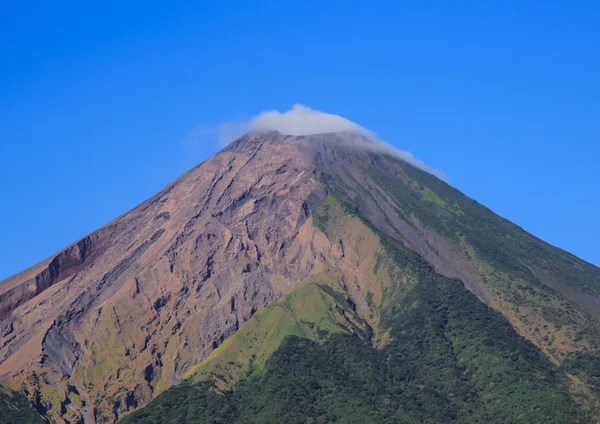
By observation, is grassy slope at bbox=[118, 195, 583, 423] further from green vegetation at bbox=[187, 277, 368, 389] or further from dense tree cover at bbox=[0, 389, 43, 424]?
dense tree cover at bbox=[0, 389, 43, 424]

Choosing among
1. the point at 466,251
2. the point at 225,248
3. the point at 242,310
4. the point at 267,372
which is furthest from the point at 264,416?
the point at 466,251

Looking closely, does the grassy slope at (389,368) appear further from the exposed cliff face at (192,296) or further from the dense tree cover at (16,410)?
the dense tree cover at (16,410)

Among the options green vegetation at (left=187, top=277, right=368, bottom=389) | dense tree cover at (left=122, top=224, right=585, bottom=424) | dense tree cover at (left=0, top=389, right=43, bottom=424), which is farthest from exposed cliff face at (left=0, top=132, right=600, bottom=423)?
dense tree cover at (left=122, top=224, right=585, bottom=424)

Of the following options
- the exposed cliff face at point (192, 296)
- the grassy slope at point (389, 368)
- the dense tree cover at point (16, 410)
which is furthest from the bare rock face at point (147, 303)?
the grassy slope at point (389, 368)

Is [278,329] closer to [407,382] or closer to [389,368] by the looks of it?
[389,368]

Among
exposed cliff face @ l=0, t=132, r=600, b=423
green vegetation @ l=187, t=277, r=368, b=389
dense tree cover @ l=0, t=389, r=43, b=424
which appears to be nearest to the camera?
dense tree cover @ l=0, t=389, r=43, b=424

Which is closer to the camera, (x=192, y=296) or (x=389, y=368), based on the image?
(x=389, y=368)

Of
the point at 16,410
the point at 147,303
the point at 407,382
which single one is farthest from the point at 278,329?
the point at 16,410
